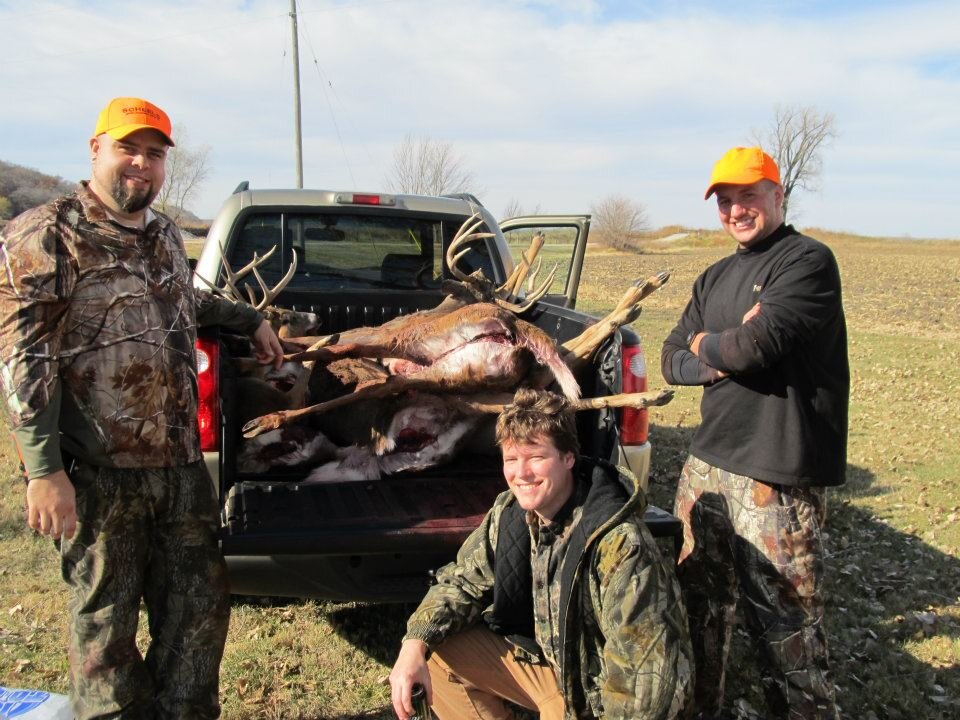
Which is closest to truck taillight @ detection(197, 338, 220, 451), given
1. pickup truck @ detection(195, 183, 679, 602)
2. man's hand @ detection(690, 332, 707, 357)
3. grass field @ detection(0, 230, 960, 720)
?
pickup truck @ detection(195, 183, 679, 602)

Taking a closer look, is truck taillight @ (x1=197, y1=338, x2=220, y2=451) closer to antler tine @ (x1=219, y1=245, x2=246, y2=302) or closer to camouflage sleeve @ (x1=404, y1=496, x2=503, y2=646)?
antler tine @ (x1=219, y1=245, x2=246, y2=302)

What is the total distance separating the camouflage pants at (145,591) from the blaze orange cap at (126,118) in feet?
3.58

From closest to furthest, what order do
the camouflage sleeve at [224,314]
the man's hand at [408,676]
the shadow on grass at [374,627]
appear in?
the man's hand at [408,676] < the camouflage sleeve at [224,314] < the shadow on grass at [374,627]

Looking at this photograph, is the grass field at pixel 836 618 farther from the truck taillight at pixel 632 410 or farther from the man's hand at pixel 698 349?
the man's hand at pixel 698 349

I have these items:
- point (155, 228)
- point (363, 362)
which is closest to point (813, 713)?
point (363, 362)

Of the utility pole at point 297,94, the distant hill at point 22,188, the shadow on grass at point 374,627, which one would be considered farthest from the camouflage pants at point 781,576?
the distant hill at point 22,188

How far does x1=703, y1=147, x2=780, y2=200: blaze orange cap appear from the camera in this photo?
304 cm

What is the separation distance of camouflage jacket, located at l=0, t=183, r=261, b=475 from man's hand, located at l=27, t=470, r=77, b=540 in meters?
0.04

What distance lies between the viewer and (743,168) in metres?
3.04

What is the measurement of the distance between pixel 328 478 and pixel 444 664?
1.38 metres

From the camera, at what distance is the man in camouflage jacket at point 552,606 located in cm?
244

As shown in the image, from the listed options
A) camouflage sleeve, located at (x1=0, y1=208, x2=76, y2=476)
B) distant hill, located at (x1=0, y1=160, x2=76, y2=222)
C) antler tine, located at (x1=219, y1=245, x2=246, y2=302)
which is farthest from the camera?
distant hill, located at (x1=0, y1=160, x2=76, y2=222)

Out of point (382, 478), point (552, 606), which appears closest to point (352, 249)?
point (382, 478)

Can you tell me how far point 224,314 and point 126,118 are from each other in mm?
902
